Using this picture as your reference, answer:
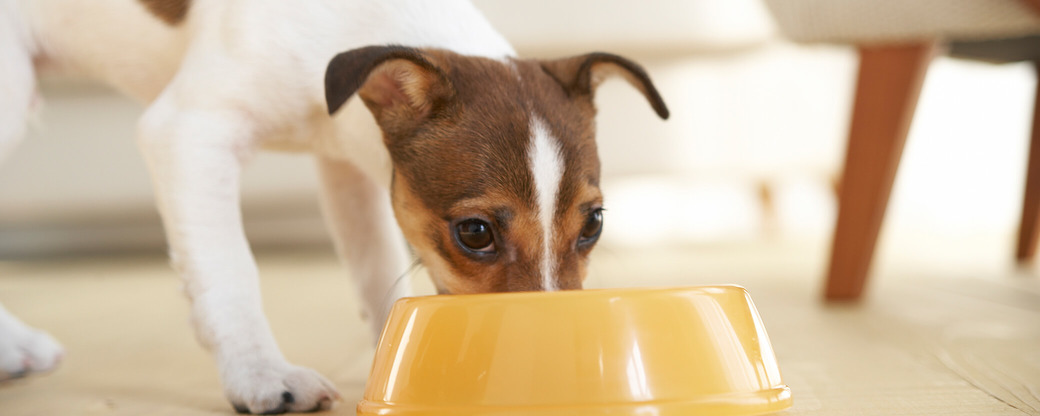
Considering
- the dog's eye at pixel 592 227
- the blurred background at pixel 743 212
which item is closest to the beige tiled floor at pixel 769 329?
the blurred background at pixel 743 212

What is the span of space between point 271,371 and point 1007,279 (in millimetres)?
2688

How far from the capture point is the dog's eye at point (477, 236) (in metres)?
1.31

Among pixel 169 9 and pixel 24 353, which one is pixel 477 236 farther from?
pixel 24 353

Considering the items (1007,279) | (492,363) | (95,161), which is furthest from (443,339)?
(95,161)

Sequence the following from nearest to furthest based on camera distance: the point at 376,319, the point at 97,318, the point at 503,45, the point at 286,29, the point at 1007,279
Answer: the point at 286,29, the point at 503,45, the point at 376,319, the point at 97,318, the point at 1007,279

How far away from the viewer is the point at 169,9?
171 centimetres

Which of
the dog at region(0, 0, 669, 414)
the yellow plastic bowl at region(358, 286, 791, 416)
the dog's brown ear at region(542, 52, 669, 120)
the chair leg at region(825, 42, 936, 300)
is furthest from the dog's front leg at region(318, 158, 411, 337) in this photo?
the chair leg at region(825, 42, 936, 300)

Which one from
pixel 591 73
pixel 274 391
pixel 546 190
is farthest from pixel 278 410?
pixel 591 73

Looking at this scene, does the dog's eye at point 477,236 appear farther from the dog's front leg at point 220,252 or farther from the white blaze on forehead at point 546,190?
the dog's front leg at point 220,252

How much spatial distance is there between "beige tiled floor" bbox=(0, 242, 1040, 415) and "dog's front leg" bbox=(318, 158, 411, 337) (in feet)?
0.51

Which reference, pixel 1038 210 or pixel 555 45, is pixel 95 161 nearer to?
pixel 555 45

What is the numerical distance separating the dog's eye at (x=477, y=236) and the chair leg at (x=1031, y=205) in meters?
2.71

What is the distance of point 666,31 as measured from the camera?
373cm

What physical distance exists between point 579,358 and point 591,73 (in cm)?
74
